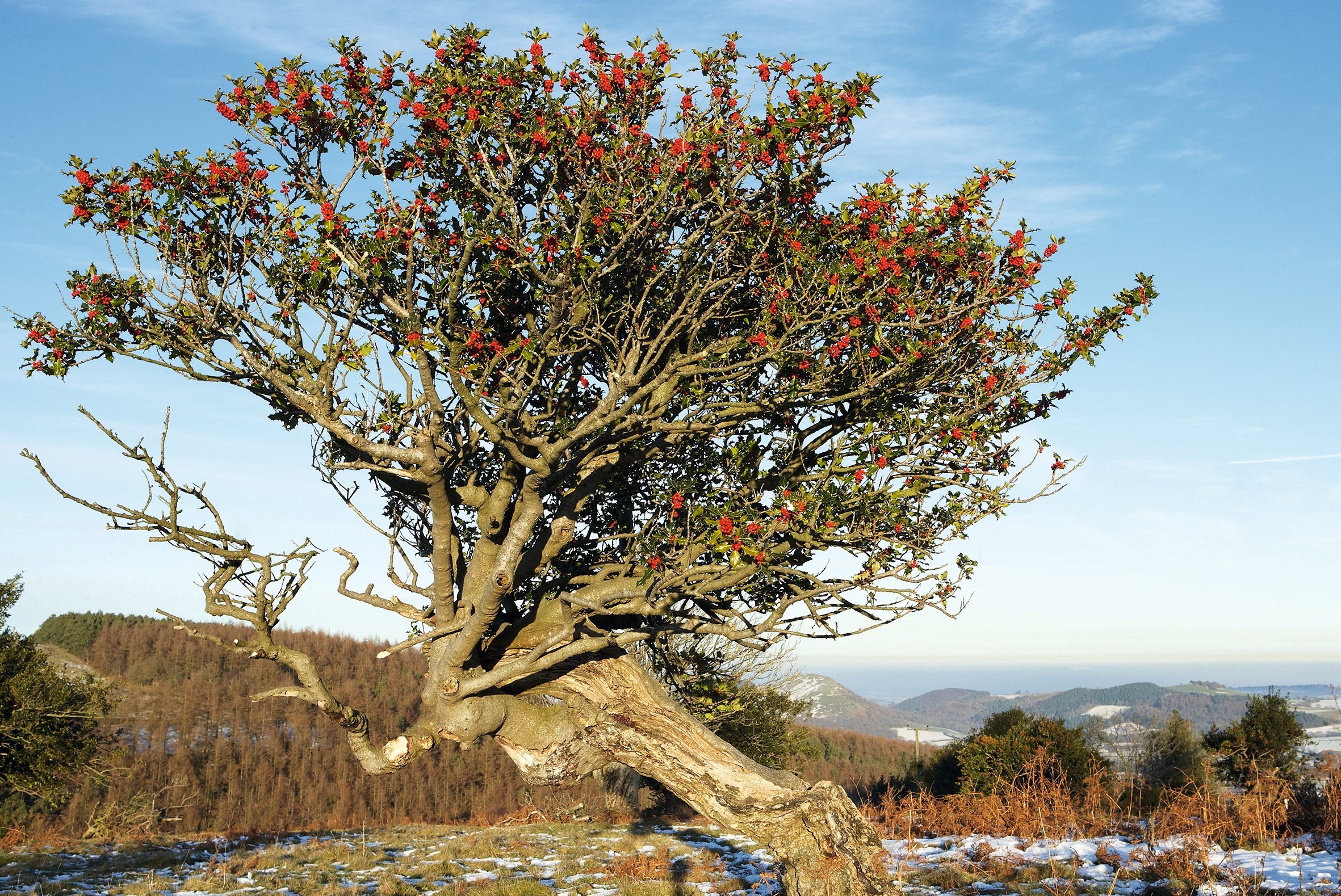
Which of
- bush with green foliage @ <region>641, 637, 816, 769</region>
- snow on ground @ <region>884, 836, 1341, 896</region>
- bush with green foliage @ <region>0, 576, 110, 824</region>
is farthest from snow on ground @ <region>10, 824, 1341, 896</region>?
bush with green foliage @ <region>641, 637, 816, 769</region>

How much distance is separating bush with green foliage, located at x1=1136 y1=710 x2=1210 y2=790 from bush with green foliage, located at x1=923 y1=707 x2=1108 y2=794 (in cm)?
582

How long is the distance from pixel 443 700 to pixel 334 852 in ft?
48.5

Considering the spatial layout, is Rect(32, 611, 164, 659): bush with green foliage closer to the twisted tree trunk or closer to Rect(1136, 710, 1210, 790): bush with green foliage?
the twisted tree trunk

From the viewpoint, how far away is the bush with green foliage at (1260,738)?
83.7 ft

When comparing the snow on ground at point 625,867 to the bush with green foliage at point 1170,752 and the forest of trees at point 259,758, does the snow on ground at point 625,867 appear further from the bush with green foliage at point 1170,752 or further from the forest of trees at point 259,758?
the bush with green foliage at point 1170,752

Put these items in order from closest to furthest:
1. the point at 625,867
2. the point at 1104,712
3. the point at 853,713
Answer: the point at 625,867 < the point at 1104,712 < the point at 853,713

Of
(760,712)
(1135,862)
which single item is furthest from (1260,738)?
(1135,862)

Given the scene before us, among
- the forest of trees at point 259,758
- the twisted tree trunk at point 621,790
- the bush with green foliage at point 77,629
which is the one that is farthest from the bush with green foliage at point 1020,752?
the bush with green foliage at point 77,629

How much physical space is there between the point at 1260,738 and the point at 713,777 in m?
24.7

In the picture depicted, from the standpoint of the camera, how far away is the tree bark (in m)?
9.54

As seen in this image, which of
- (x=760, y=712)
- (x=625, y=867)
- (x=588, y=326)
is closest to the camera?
(x=588, y=326)

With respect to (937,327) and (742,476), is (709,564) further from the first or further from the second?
(937,327)

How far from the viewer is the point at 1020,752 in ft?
83.5

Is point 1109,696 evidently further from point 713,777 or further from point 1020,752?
point 713,777
